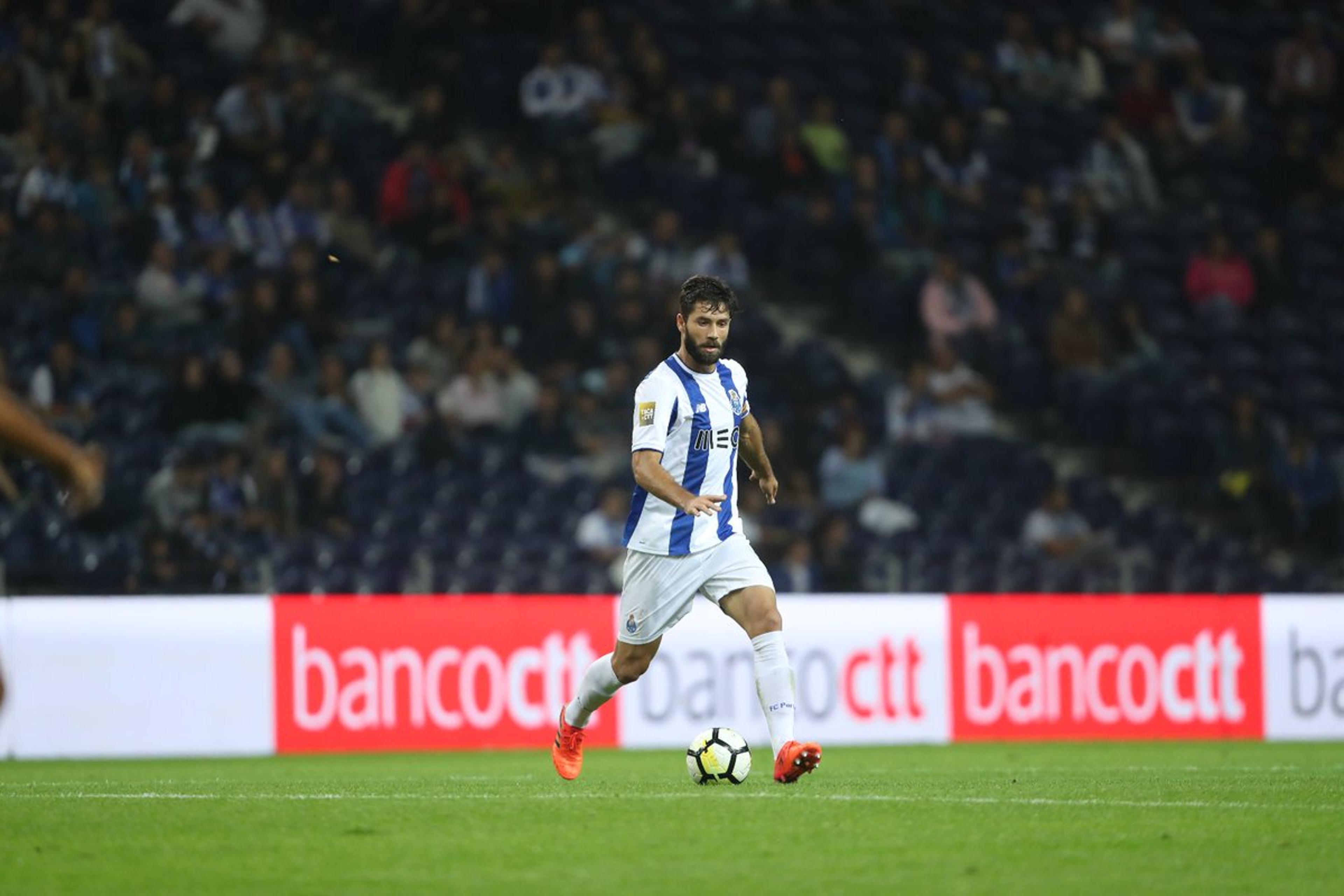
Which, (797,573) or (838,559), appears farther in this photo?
(838,559)

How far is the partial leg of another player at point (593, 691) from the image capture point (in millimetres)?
9555

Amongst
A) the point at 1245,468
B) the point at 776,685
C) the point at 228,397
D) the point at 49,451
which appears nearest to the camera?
the point at 49,451

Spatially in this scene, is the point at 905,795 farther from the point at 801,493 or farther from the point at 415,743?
the point at 801,493

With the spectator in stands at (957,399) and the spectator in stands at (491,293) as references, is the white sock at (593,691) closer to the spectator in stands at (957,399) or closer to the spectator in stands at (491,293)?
the spectator in stands at (491,293)

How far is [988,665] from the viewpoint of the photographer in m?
15.7

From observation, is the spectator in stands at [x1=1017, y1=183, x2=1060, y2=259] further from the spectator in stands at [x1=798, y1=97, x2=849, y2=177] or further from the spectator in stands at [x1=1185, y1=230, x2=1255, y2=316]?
the spectator in stands at [x1=798, y1=97, x2=849, y2=177]

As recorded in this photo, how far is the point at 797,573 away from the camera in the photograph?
54.0 feet

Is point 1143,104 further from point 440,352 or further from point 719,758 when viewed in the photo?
point 719,758

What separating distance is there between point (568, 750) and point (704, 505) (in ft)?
5.74

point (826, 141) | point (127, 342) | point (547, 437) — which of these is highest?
point (826, 141)

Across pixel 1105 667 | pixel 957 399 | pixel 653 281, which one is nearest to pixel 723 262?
pixel 653 281

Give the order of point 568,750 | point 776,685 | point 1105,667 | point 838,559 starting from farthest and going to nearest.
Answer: point 838,559
point 1105,667
point 568,750
point 776,685

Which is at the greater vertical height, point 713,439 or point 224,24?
point 224,24

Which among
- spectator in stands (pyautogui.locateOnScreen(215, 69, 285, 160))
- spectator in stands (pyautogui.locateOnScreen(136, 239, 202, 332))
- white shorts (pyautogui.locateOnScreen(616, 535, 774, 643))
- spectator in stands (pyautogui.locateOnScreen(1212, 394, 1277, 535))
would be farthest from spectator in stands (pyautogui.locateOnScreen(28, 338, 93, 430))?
spectator in stands (pyautogui.locateOnScreen(1212, 394, 1277, 535))
